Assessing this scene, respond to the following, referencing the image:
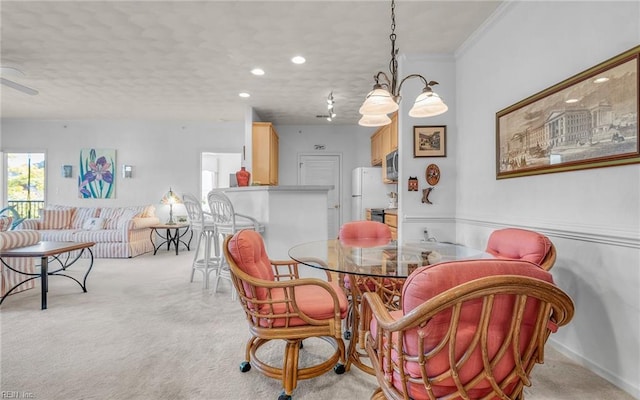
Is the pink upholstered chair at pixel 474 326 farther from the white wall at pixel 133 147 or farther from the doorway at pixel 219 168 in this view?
the doorway at pixel 219 168

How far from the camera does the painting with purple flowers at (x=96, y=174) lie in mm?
6641

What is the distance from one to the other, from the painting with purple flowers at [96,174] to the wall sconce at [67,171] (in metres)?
0.17

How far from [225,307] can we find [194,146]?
463 centimetres

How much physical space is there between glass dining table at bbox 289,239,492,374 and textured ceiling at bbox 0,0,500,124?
6.35 feet

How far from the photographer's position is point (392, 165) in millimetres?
4895

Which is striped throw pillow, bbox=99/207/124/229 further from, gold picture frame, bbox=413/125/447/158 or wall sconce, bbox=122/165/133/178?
gold picture frame, bbox=413/125/447/158

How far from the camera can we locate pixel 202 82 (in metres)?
4.38

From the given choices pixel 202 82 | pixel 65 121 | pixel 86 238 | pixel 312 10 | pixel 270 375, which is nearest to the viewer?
pixel 270 375

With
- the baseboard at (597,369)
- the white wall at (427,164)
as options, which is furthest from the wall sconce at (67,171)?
the baseboard at (597,369)

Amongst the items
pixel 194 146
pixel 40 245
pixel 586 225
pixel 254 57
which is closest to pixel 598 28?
pixel 586 225

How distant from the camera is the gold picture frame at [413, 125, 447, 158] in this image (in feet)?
11.6

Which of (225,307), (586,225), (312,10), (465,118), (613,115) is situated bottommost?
(225,307)

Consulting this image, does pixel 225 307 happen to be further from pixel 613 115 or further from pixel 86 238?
pixel 86 238

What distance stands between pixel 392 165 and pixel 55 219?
6056 mm
